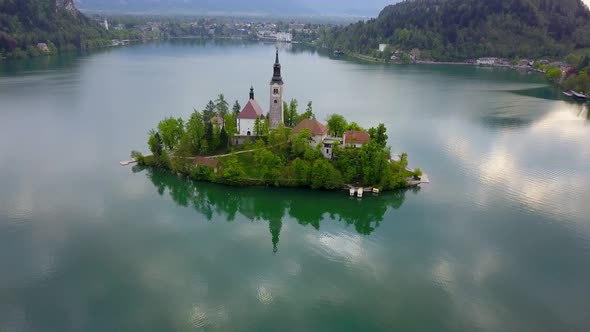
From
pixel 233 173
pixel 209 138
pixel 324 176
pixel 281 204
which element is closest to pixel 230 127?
pixel 209 138

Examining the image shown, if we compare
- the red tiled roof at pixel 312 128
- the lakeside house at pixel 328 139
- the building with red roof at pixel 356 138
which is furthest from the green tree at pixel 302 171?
the building with red roof at pixel 356 138

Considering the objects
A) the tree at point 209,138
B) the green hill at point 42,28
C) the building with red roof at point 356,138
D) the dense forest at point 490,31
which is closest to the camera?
the building with red roof at point 356,138

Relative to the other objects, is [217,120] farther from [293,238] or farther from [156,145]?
[293,238]

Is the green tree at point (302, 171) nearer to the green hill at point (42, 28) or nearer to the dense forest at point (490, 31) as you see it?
the green hill at point (42, 28)

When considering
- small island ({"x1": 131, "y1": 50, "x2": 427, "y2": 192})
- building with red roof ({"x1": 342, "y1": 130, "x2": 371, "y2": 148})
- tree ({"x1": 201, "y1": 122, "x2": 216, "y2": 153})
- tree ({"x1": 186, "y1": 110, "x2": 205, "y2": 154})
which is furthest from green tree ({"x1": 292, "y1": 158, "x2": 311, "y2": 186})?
tree ({"x1": 186, "y1": 110, "x2": 205, "y2": 154})

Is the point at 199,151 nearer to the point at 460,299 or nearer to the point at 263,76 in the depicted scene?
the point at 460,299

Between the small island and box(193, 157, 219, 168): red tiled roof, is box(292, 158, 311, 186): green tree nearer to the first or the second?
the small island

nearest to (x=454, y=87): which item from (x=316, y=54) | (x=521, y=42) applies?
(x=521, y=42)
